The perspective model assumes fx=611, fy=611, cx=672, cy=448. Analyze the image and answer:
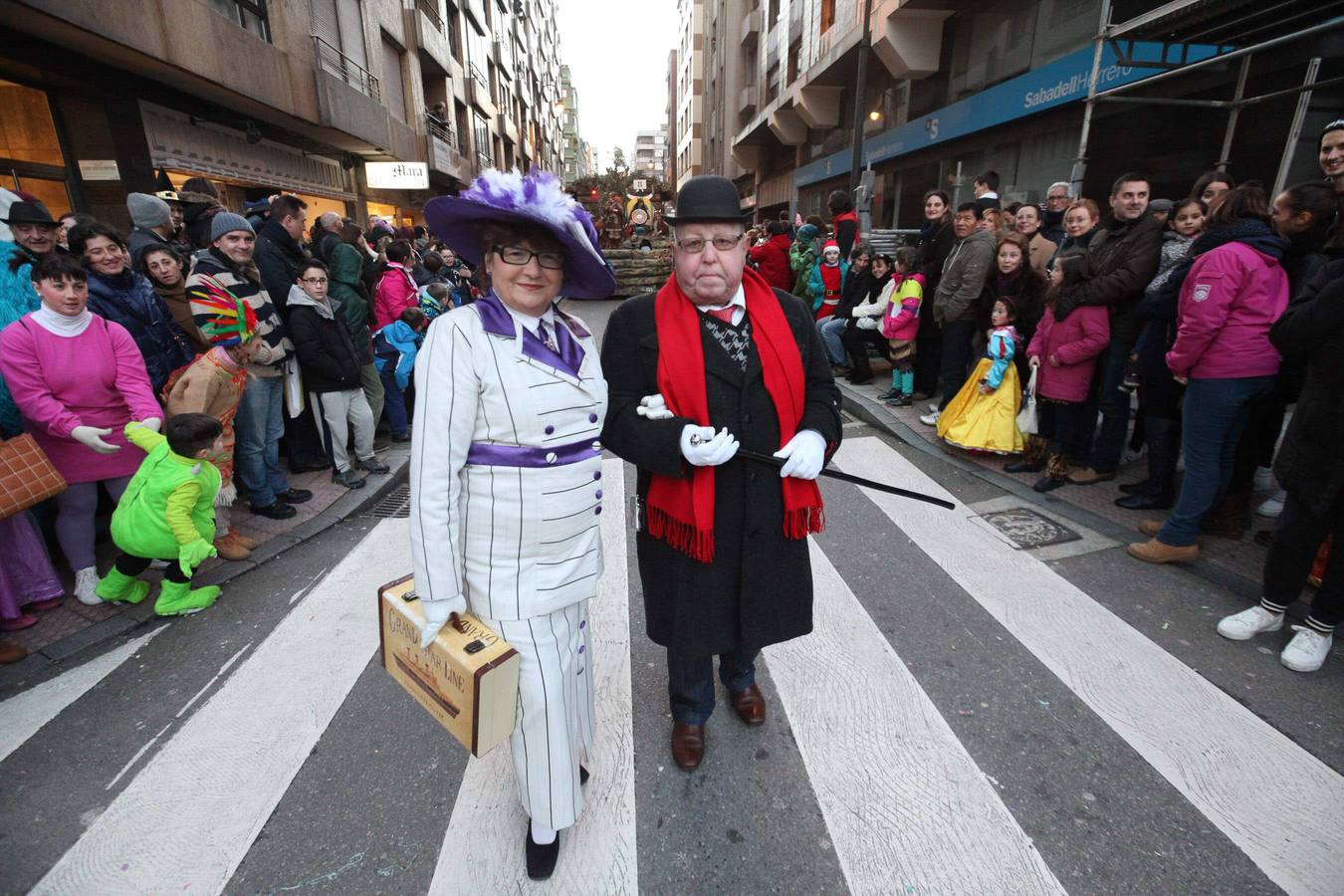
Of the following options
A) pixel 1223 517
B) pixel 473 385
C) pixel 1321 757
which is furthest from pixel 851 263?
pixel 473 385

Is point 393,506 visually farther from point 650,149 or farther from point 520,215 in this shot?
point 650,149

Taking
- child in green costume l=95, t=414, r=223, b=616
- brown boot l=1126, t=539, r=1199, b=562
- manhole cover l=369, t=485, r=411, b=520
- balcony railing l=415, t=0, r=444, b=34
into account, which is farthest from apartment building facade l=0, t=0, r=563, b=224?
brown boot l=1126, t=539, r=1199, b=562

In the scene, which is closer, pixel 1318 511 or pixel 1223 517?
pixel 1318 511

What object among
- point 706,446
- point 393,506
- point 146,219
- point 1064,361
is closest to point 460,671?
point 706,446

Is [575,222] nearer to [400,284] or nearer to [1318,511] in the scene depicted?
[1318,511]

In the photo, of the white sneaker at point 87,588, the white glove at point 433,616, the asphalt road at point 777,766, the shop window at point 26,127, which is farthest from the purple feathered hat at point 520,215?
the shop window at point 26,127

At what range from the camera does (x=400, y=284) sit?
6.60 meters

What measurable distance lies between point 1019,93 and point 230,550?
47.4ft

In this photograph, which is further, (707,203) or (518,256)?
(707,203)

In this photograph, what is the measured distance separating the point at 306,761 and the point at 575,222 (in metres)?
2.30

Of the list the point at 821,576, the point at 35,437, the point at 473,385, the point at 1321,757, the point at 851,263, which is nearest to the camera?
the point at 473,385

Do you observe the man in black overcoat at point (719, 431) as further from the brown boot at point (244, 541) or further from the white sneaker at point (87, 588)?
the white sneaker at point (87, 588)

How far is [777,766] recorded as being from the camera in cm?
238

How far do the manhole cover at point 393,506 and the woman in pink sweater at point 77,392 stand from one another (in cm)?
155
